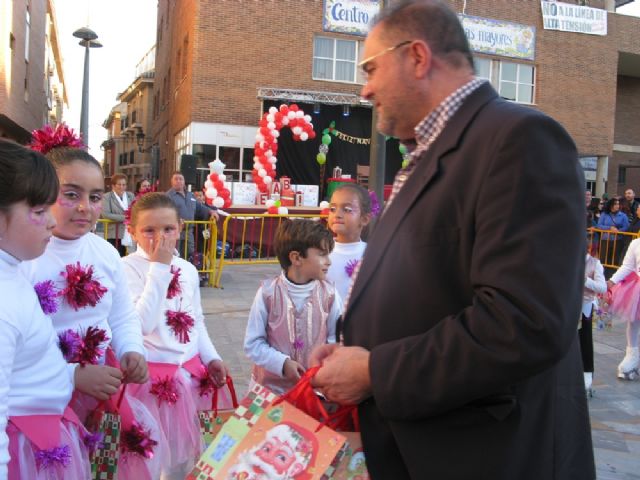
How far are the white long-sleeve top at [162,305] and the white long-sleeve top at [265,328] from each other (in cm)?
40

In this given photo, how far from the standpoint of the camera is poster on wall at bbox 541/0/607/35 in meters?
26.5

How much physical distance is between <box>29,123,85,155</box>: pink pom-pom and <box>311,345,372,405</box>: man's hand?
6.48ft

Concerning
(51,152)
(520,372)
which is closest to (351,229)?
(51,152)

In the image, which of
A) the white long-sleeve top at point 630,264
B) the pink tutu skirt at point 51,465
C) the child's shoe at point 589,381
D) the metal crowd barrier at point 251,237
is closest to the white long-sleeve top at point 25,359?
the pink tutu skirt at point 51,465

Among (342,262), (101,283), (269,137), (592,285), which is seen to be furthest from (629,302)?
(269,137)

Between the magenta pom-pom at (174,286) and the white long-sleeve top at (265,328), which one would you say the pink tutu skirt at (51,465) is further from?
the magenta pom-pom at (174,286)

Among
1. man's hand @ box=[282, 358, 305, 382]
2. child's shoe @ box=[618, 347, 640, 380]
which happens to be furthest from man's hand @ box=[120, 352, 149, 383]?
child's shoe @ box=[618, 347, 640, 380]

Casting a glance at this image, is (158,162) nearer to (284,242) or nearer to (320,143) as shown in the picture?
(320,143)

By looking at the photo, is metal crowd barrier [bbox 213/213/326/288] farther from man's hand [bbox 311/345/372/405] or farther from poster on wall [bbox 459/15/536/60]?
poster on wall [bbox 459/15/536/60]

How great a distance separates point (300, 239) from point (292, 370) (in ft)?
2.44

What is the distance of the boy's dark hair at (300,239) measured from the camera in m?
3.51

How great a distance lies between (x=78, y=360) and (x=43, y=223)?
0.77 meters

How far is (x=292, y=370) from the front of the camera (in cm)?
318

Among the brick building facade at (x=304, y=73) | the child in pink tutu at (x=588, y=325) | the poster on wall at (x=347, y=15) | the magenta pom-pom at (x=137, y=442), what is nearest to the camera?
the magenta pom-pom at (x=137, y=442)
